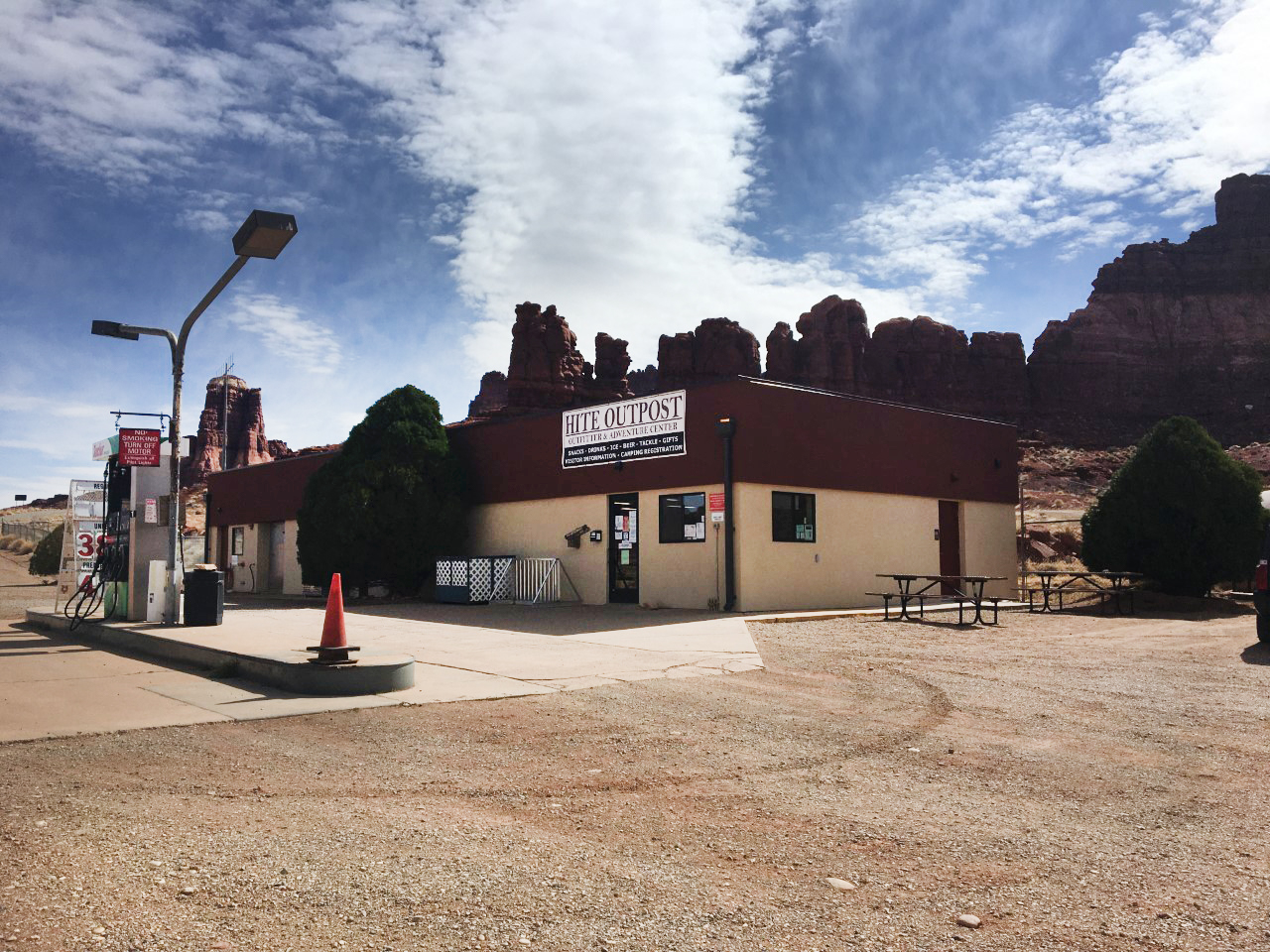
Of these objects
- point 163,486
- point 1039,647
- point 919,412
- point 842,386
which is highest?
point 842,386

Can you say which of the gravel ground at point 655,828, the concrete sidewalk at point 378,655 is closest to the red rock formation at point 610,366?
the concrete sidewalk at point 378,655

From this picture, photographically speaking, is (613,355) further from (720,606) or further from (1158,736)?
(1158,736)

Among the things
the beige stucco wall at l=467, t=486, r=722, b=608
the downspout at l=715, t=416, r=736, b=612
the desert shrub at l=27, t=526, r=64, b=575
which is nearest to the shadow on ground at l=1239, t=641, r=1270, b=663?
the downspout at l=715, t=416, r=736, b=612

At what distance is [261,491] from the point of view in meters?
35.0

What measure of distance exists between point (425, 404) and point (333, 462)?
311 cm

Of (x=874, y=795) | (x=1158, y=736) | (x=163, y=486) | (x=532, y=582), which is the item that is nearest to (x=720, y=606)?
(x=532, y=582)

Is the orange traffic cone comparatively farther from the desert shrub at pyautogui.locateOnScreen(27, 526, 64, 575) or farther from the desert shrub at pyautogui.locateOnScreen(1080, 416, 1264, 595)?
the desert shrub at pyautogui.locateOnScreen(27, 526, 64, 575)

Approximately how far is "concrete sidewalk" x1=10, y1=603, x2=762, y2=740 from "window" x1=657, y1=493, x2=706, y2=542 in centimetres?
197

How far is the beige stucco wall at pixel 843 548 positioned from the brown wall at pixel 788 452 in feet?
1.28

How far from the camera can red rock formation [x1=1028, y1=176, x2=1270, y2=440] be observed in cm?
10069

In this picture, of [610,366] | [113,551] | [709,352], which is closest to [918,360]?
[709,352]

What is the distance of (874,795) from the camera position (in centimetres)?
528

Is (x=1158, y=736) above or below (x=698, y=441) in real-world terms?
below

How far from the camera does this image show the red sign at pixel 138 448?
15.2m
